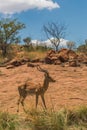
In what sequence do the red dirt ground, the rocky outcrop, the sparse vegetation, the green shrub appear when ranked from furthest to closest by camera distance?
the rocky outcrop
the red dirt ground
the green shrub
the sparse vegetation

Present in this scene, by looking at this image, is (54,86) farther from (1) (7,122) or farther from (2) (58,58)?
(1) (7,122)

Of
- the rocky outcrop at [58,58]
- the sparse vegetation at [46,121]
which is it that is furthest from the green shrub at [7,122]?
the rocky outcrop at [58,58]

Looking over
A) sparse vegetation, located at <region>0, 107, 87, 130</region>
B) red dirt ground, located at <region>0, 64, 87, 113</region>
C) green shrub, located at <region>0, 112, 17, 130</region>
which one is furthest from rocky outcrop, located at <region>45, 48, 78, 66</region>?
green shrub, located at <region>0, 112, 17, 130</region>

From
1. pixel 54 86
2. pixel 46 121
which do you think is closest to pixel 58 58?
pixel 54 86

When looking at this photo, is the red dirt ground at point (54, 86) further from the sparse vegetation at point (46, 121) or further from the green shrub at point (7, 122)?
the green shrub at point (7, 122)

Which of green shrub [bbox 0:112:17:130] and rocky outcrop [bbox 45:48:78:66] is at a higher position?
rocky outcrop [bbox 45:48:78:66]

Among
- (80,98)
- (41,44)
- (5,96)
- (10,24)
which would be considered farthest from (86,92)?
(41,44)

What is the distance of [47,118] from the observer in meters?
10.3

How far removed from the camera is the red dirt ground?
47.2ft

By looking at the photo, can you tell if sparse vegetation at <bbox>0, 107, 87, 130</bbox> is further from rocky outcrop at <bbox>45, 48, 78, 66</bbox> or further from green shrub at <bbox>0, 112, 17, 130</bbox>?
rocky outcrop at <bbox>45, 48, 78, 66</bbox>

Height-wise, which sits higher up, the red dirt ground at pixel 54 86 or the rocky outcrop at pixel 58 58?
the rocky outcrop at pixel 58 58

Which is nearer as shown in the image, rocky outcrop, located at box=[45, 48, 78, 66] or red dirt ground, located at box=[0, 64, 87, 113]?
red dirt ground, located at box=[0, 64, 87, 113]

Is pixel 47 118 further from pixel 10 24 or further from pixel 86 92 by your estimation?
pixel 10 24

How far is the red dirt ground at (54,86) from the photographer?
566 inches
